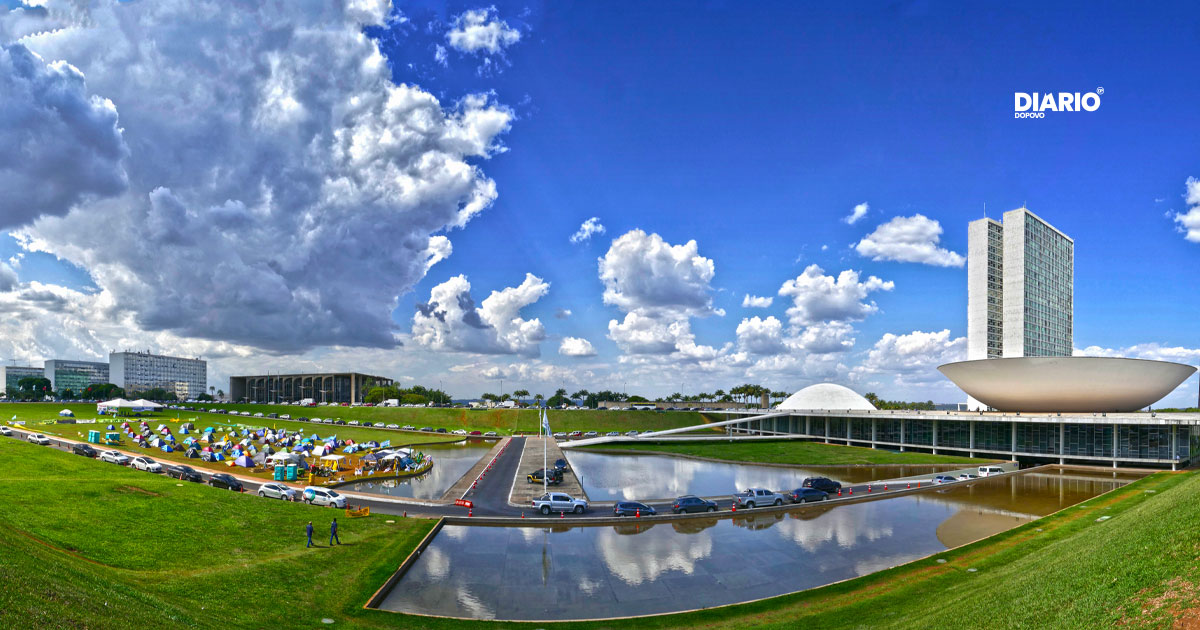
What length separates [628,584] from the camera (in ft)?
85.1

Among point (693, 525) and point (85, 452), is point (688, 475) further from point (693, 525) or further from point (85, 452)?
point (85, 452)

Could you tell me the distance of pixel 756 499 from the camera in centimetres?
4256

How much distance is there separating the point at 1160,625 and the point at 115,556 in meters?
33.5

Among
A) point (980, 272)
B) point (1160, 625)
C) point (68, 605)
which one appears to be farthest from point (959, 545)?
point (980, 272)

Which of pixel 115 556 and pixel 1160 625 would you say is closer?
pixel 1160 625

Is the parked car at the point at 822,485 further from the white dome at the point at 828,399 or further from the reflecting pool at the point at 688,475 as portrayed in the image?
the white dome at the point at 828,399

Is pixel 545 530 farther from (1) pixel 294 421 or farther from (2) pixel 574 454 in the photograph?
(1) pixel 294 421

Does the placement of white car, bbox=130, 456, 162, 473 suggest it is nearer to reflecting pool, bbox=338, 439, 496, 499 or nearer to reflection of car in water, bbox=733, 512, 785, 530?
reflecting pool, bbox=338, 439, 496, 499

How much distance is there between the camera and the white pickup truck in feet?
139

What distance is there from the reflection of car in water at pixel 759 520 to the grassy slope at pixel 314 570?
11.2 m

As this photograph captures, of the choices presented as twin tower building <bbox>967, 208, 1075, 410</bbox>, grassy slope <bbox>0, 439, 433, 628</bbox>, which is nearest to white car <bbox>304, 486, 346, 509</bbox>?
grassy slope <bbox>0, 439, 433, 628</bbox>

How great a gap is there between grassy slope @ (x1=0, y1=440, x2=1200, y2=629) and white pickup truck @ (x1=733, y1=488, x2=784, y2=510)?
574 inches

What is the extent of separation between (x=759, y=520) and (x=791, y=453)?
44.3 m

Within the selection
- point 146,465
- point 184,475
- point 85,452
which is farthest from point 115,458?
point 184,475
